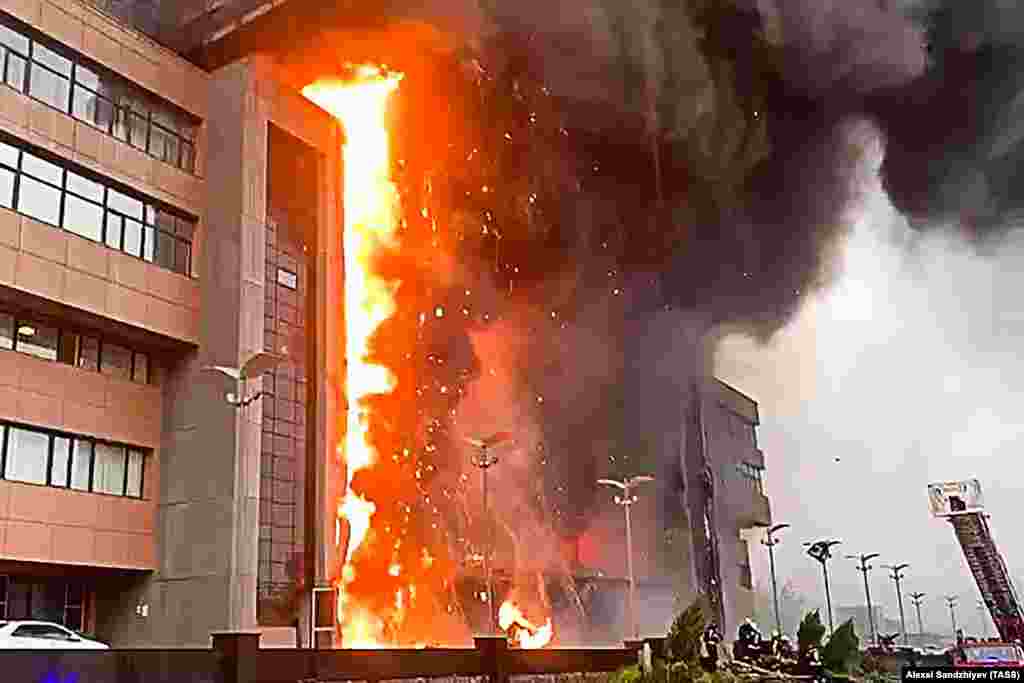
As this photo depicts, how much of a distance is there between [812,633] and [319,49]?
106ft

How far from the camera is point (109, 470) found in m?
37.2

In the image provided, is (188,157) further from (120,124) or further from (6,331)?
(6,331)

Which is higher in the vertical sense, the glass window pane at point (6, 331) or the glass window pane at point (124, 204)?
the glass window pane at point (124, 204)

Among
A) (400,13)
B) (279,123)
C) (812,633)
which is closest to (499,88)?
(400,13)

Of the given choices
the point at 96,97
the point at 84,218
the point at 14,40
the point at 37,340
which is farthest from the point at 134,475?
the point at 14,40

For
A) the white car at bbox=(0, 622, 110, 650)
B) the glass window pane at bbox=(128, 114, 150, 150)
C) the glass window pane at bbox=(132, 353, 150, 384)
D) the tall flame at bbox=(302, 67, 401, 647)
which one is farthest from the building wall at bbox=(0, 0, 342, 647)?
the white car at bbox=(0, 622, 110, 650)

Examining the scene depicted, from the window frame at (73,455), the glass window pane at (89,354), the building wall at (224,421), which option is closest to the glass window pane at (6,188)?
the glass window pane at (89,354)

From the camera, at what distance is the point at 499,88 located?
5662cm

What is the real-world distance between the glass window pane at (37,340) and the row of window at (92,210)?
3349 millimetres

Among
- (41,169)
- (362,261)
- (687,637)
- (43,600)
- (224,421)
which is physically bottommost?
(687,637)

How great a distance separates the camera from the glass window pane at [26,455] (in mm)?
33500

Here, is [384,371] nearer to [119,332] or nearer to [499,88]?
[119,332]

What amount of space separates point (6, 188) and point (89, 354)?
630cm

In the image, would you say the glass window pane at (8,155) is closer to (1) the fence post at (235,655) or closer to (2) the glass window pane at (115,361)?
(2) the glass window pane at (115,361)
